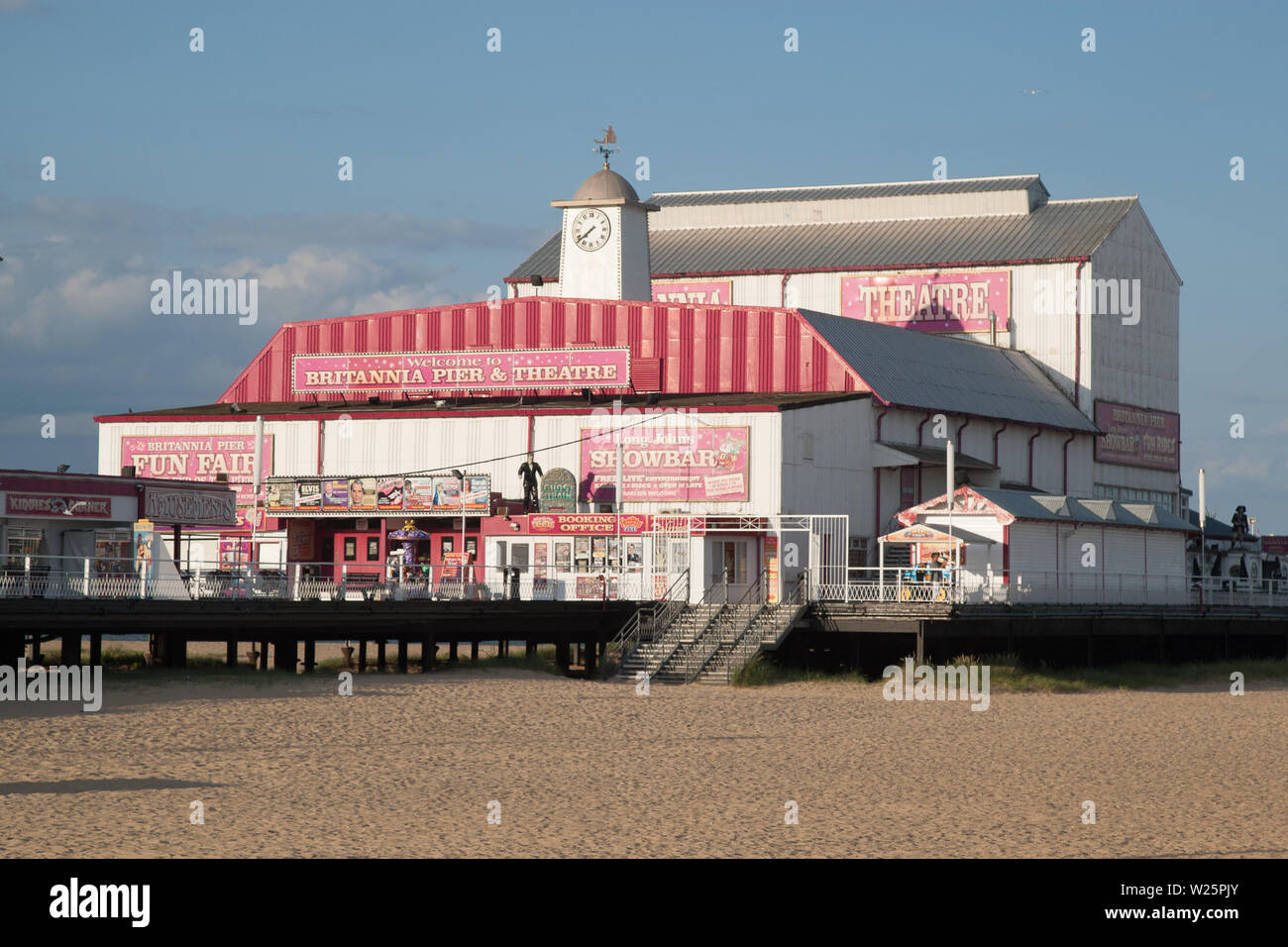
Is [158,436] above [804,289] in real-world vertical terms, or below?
below

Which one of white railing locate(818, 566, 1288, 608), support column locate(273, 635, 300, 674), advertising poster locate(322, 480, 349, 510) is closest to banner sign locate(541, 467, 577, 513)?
advertising poster locate(322, 480, 349, 510)

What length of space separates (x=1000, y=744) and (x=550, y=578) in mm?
16881

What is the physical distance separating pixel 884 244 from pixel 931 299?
13.6ft

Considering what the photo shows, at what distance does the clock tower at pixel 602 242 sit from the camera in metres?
61.7

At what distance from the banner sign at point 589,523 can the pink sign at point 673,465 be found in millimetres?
2815

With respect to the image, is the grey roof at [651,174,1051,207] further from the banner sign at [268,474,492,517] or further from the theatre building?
the banner sign at [268,474,492,517]

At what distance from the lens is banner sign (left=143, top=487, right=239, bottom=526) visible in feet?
129

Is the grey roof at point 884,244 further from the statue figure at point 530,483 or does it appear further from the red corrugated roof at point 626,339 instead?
the statue figure at point 530,483

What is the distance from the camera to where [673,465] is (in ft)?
171

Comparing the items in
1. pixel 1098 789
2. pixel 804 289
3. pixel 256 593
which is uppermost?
pixel 804 289

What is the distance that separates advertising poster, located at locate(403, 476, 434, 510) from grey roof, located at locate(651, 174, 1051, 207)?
1256 inches
